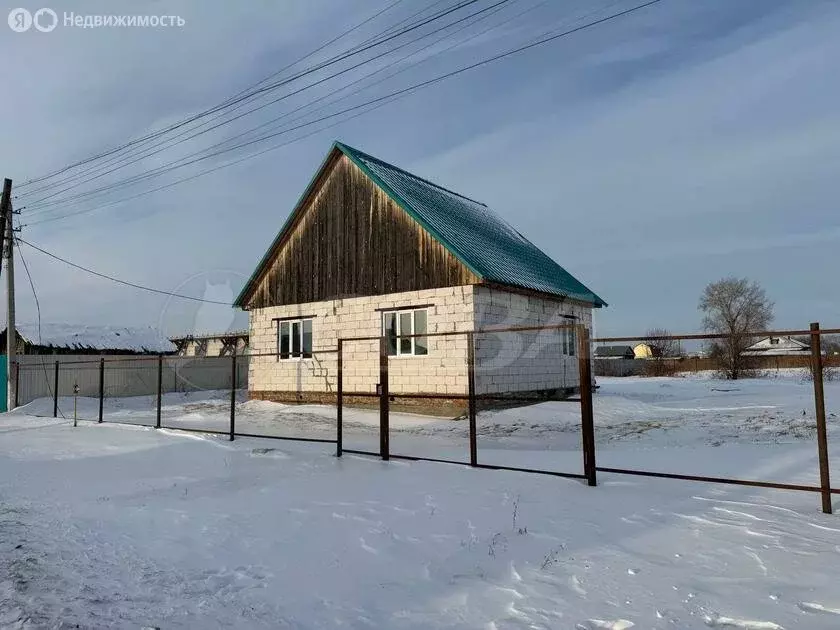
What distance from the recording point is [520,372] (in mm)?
16469

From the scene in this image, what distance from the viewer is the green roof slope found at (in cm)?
1558

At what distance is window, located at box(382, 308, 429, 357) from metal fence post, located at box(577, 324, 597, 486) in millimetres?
9004

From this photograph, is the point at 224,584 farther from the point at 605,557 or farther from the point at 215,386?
the point at 215,386

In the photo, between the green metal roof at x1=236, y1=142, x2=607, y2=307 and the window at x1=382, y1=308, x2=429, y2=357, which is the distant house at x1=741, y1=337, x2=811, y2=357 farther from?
the window at x1=382, y1=308, x2=429, y2=357

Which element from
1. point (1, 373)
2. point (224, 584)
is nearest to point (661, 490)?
point (224, 584)

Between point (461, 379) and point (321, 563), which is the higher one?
point (461, 379)

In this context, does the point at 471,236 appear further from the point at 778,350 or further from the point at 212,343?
the point at 212,343

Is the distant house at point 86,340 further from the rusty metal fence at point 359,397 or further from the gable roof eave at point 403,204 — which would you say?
the gable roof eave at point 403,204

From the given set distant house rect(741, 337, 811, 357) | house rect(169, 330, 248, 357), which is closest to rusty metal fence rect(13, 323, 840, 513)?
distant house rect(741, 337, 811, 357)

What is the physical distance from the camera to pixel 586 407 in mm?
6453

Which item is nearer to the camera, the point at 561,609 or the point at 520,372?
the point at 561,609

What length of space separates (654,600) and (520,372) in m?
12.8

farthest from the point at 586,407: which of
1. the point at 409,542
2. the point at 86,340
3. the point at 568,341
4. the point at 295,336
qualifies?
the point at 86,340

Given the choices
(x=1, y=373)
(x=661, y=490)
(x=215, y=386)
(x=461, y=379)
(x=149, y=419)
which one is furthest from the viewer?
(x=215, y=386)
